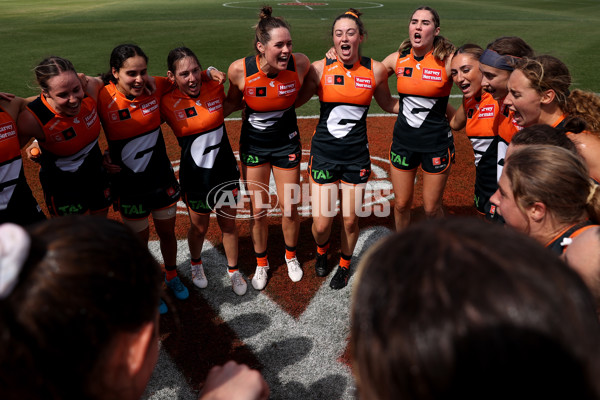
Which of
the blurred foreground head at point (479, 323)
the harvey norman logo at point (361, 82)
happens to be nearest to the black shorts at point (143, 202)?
the harvey norman logo at point (361, 82)

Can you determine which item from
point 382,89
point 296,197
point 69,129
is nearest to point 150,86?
point 69,129

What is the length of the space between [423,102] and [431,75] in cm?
28

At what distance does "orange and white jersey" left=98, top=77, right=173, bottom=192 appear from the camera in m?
3.90

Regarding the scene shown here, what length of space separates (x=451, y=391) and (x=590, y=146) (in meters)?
2.83

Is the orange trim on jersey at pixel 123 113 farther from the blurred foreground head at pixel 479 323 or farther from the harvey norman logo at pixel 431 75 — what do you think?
the blurred foreground head at pixel 479 323

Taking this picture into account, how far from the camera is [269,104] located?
14.3 feet

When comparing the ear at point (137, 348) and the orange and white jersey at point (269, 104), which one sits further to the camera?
the orange and white jersey at point (269, 104)

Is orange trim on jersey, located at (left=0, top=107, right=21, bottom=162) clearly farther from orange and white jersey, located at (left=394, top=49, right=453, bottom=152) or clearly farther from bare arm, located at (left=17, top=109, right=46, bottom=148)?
orange and white jersey, located at (left=394, top=49, right=453, bottom=152)

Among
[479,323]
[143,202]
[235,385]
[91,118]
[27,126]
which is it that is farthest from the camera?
[143,202]

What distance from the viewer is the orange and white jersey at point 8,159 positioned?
11.1ft

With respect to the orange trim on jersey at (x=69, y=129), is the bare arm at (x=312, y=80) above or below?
above

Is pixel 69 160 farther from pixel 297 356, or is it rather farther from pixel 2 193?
pixel 297 356

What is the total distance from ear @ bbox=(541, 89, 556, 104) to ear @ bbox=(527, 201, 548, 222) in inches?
53.7

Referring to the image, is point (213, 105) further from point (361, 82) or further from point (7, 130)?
point (7, 130)
